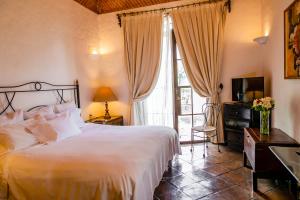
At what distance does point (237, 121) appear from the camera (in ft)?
11.8

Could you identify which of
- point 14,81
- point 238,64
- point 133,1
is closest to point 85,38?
point 133,1

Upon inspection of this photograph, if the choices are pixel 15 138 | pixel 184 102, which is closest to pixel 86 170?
pixel 15 138

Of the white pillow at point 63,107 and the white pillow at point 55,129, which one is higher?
the white pillow at point 63,107

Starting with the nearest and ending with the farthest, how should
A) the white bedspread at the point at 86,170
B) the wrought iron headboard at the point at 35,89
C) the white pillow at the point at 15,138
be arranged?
the white bedspread at the point at 86,170
the white pillow at the point at 15,138
the wrought iron headboard at the point at 35,89

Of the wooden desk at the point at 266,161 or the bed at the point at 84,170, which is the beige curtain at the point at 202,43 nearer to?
the wooden desk at the point at 266,161

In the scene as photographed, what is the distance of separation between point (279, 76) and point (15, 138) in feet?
11.1

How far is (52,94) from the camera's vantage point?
324 centimetres

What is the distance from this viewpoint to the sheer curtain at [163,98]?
4.18 meters

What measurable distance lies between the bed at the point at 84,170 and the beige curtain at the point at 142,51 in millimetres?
2029

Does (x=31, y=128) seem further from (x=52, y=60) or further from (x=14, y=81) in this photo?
(x=52, y=60)

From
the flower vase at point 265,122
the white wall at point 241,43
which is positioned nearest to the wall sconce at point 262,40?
the white wall at point 241,43

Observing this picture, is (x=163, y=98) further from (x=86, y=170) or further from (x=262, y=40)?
(x=86, y=170)

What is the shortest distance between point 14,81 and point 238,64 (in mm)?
3666

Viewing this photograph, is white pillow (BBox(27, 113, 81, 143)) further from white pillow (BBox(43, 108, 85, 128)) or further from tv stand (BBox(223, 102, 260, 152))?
tv stand (BBox(223, 102, 260, 152))
